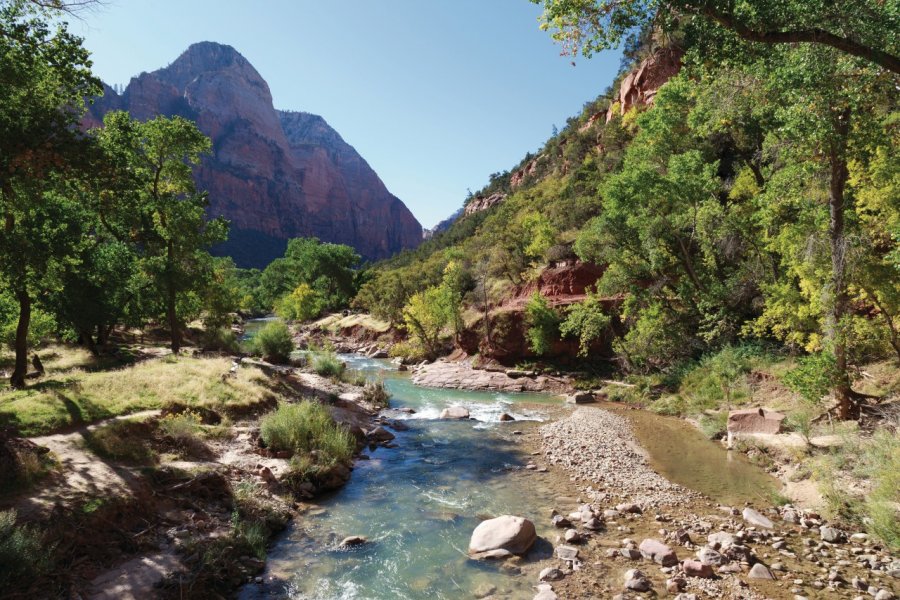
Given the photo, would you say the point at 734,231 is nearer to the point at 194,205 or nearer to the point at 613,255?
the point at 613,255

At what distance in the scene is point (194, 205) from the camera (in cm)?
2334

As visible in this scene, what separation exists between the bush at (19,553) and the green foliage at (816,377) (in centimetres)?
1707

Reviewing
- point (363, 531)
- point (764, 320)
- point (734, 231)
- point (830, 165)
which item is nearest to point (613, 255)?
point (734, 231)

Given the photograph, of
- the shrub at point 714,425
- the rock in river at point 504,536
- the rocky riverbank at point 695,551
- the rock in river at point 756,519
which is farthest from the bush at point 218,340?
the rock in river at point 756,519

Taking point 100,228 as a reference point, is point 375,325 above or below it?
below

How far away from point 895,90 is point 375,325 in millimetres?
48410

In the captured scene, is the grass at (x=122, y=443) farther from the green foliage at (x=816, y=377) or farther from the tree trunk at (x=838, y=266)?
the tree trunk at (x=838, y=266)

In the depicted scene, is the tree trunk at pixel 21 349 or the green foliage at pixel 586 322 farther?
the green foliage at pixel 586 322

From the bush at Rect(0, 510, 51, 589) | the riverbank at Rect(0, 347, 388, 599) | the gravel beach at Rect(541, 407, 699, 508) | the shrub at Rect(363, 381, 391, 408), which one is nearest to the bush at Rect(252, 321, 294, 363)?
the shrub at Rect(363, 381, 391, 408)

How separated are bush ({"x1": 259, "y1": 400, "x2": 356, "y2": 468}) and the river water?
949 mm

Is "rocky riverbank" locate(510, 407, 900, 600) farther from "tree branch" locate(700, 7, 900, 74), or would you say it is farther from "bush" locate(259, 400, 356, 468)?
"tree branch" locate(700, 7, 900, 74)

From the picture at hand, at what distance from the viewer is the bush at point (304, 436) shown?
13.4m

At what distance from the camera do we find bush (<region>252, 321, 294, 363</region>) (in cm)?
3102

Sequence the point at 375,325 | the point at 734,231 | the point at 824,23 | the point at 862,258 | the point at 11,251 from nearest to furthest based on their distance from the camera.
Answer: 1. the point at 824,23
2. the point at 11,251
3. the point at 862,258
4. the point at 734,231
5. the point at 375,325
